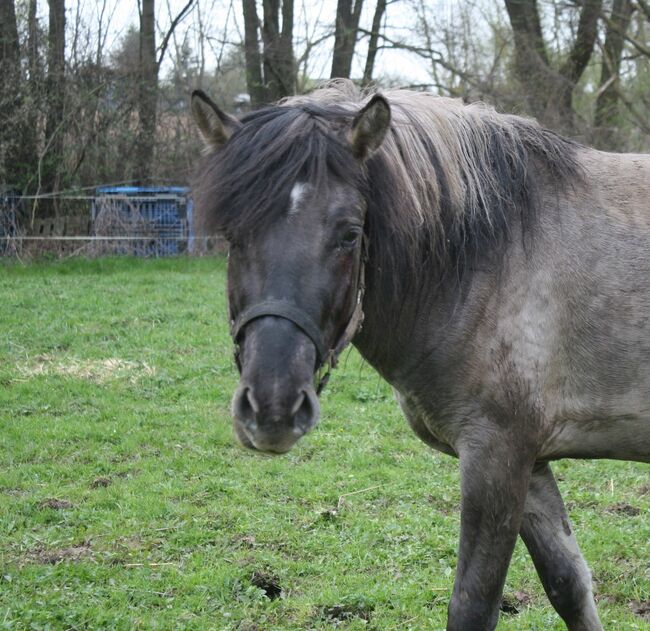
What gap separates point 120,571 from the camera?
425cm

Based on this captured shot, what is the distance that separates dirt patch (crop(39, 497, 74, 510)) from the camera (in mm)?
5051

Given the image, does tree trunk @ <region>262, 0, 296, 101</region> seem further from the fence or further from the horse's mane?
the horse's mane

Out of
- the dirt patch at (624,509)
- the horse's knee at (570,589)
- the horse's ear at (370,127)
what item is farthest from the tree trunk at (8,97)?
the horse's knee at (570,589)

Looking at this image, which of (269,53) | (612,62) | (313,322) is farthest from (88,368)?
(612,62)

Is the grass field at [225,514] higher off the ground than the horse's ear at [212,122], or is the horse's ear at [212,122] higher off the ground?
the horse's ear at [212,122]

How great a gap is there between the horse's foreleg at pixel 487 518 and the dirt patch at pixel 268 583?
1.37 m

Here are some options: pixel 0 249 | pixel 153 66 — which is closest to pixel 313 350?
pixel 0 249

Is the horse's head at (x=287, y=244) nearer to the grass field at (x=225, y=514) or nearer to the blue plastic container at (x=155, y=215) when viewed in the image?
the grass field at (x=225, y=514)

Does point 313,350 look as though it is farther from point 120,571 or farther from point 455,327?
point 120,571

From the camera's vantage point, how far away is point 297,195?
8.72ft

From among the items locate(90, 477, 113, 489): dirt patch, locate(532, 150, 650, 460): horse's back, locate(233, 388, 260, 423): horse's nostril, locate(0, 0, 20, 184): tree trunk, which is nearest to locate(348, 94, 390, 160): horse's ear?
locate(532, 150, 650, 460): horse's back

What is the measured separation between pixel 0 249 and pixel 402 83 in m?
9.13

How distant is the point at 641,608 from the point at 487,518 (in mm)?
1708

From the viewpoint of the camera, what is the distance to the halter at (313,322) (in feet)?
8.22
